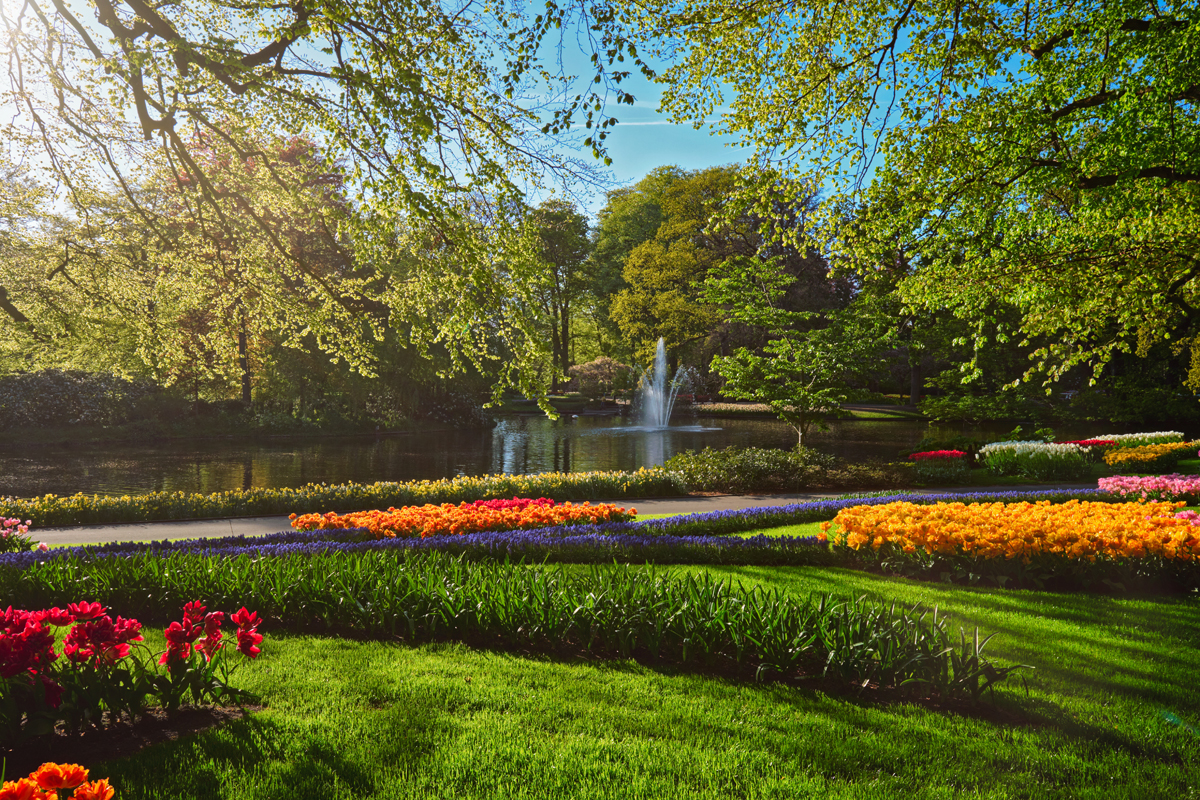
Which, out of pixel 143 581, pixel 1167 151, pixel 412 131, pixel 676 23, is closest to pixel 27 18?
pixel 412 131

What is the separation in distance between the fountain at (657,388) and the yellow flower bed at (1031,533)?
2861 centimetres

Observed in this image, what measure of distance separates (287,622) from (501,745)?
2.58 metres

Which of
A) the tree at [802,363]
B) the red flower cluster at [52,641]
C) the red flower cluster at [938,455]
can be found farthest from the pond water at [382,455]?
the red flower cluster at [52,641]

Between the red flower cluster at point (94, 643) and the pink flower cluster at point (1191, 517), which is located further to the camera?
the pink flower cluster at point (1191, 517)

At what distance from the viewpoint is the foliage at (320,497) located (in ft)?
35.0

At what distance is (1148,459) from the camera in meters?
14.2

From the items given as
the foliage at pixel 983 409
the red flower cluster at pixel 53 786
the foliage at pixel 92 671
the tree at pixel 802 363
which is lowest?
the foliage at pixel 92 671

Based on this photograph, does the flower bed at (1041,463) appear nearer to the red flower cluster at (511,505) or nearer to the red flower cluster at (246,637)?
the red flower cluster at (511,505)

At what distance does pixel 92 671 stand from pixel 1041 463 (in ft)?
55.5

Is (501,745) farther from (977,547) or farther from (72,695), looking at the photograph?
(977,547)

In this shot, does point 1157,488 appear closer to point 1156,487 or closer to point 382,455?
point 1156,487

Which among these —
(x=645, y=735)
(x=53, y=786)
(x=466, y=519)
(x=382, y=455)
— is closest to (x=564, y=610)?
(x=645, y=735)

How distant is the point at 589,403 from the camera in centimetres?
4247

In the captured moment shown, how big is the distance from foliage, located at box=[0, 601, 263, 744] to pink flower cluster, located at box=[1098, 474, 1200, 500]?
11025 mm
